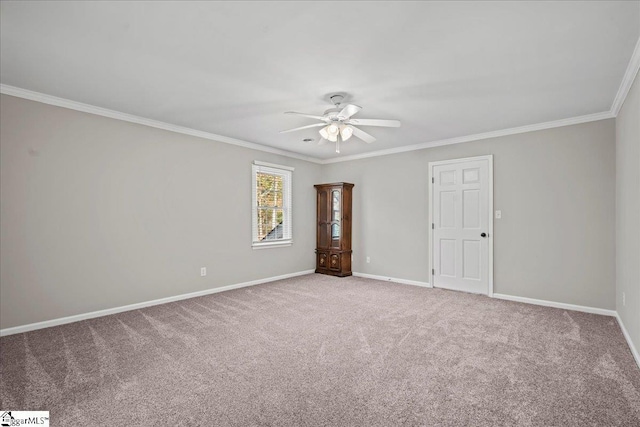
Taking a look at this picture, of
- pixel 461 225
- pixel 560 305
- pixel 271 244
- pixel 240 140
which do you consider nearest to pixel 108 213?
pixel 240 140

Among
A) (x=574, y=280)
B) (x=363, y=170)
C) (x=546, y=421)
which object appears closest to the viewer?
(x=546, y=421)

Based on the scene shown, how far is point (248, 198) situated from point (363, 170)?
2.33 meters

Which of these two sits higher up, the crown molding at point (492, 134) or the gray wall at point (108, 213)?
the crown molding at point (492, 134)

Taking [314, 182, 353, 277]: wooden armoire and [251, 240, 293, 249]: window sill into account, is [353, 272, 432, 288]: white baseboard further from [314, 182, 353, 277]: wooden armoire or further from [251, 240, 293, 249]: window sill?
[251, 240, 293, 249]: window sill

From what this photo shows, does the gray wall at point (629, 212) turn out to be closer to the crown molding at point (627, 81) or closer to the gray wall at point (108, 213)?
the crown molding at point (627, 81)

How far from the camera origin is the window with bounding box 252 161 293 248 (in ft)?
18.6

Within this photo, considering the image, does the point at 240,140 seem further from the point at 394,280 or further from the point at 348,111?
the point at 394,280

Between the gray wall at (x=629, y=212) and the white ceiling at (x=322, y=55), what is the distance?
35 centimetres

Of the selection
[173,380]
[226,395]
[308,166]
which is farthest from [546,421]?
[308,166]

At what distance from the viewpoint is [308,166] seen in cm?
670

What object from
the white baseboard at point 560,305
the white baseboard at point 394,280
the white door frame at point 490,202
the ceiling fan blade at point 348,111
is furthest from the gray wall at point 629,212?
the white baseboard at point 394,280

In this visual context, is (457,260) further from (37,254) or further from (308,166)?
(37,254)

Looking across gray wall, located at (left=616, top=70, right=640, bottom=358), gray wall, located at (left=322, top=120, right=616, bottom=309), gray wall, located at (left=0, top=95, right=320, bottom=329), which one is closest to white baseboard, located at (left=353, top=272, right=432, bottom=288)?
gray wall, located at (left=322, top=120, right=616, bottom=309)

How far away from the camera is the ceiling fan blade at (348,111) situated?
3.09 metres
